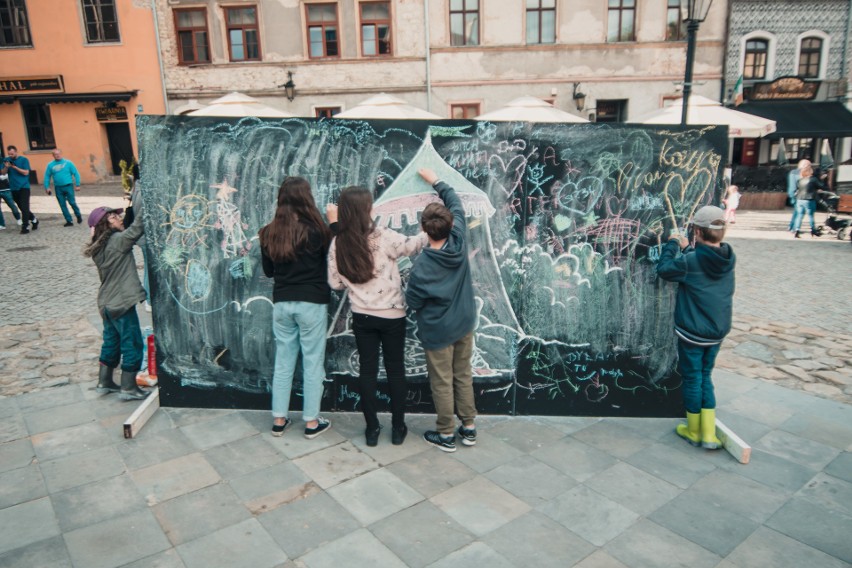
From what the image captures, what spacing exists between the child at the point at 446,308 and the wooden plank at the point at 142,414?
2147 millimetres

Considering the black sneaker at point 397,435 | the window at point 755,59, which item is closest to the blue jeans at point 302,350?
the black sneaker at point 397,435

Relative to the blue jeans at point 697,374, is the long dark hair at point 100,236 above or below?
above

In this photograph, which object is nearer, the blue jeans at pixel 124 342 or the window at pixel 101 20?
the blue jeans at pixel 124 342

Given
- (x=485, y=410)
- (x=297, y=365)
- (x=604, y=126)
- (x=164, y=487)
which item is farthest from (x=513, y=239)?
(x=164, y=487)

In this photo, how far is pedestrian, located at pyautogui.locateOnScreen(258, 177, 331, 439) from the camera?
3955 millimetres

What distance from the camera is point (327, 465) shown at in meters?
3.92

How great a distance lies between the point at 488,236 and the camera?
4.37 m

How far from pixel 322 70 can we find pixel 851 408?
18.4 metres

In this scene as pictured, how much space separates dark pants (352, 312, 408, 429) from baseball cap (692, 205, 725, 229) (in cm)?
212

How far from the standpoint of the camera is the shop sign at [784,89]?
2012cm

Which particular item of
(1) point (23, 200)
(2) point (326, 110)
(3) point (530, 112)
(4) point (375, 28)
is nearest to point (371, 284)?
(3) point (530, 112)

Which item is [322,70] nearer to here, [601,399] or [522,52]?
[522,52]

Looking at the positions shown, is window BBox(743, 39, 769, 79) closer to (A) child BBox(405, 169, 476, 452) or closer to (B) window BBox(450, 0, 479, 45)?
(B) window BBox(450, 0, 479, 45)

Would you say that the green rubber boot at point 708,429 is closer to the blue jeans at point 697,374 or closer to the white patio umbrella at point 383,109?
the blue jeans at point 697,374
